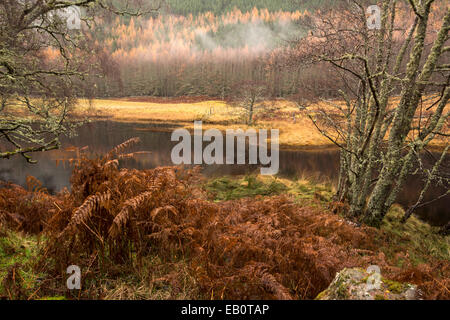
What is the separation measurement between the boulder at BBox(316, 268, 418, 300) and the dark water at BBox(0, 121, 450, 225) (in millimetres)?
10495

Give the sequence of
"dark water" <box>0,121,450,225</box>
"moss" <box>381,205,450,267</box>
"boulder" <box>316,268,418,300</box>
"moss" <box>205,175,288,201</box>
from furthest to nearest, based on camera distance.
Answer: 1. "dark water" <box>0,121,450,225</box>
2. "moss" <box>205,175,288,201</box>
3. "moss" <box>381,205,450,267</box>
4. "boulder" <box>316,268,418,300</box>

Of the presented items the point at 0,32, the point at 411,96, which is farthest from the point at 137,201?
the point at 411,96

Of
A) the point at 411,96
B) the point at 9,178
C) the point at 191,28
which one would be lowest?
the point at 9,178

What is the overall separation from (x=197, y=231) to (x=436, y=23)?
8156 millimetres

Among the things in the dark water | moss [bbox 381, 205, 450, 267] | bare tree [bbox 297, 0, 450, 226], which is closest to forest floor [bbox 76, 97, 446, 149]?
the dark water

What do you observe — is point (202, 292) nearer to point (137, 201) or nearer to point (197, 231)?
point (197, 231)

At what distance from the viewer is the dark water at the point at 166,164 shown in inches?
471

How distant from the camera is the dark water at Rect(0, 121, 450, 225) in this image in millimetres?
11953

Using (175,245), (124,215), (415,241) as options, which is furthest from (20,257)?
(415,241)

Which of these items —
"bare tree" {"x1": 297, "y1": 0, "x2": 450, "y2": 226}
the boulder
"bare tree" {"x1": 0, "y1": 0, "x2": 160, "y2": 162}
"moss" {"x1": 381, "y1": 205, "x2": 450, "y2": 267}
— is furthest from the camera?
"moss" {"x1": 381, "y1": 205, "x2": 450, "y2": 267}

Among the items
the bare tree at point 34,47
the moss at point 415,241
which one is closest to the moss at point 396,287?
the moss at point 415,241

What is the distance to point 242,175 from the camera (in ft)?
51.4

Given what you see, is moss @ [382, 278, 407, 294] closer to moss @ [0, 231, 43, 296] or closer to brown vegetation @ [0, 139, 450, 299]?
brown vegetation @ [0, 139, 450, 299]

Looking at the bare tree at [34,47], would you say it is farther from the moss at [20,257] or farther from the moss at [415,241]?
the moss at [415,241]
